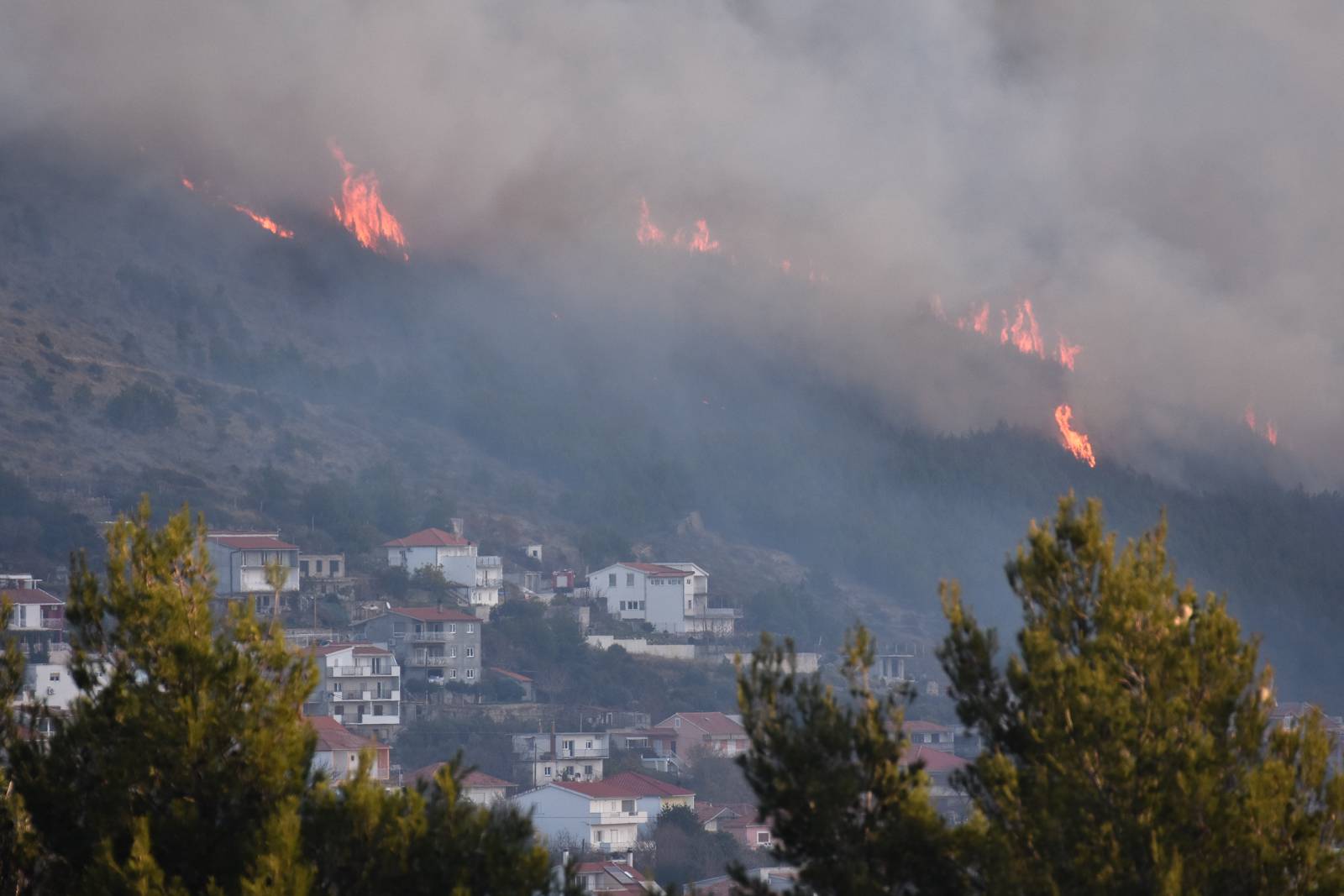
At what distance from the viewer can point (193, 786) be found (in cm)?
1877

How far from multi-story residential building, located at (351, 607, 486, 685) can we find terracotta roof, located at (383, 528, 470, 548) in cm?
2092

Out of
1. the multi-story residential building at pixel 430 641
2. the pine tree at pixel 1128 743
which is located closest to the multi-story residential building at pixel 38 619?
the multi-story residential building at pixel 430 641

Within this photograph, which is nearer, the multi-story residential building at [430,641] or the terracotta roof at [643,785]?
the terracotta roof at [643,785]

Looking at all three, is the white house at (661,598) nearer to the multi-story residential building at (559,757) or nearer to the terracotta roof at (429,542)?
the terracotta roof at (429,542)

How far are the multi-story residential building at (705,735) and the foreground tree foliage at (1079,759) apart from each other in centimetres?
7818

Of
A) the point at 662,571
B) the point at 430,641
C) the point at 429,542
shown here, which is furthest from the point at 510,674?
the point at 662,571

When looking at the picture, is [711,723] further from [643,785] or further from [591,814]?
[591,814]

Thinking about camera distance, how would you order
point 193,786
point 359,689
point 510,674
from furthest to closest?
point 510,674 < point 359,689 < point 193,786

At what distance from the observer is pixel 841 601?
571 feet

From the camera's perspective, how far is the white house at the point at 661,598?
139 metres

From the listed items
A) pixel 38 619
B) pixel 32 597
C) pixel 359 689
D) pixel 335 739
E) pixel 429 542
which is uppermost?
pixel 429 542

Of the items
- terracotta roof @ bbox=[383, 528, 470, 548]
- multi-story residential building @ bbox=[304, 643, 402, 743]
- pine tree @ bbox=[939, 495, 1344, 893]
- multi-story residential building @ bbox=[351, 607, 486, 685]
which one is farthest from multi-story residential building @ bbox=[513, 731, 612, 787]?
pine tree @ bbox=[939, 495, 1344, 893]

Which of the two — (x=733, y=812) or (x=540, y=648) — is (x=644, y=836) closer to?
(x=733, y=812)

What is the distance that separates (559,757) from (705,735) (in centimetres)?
905
